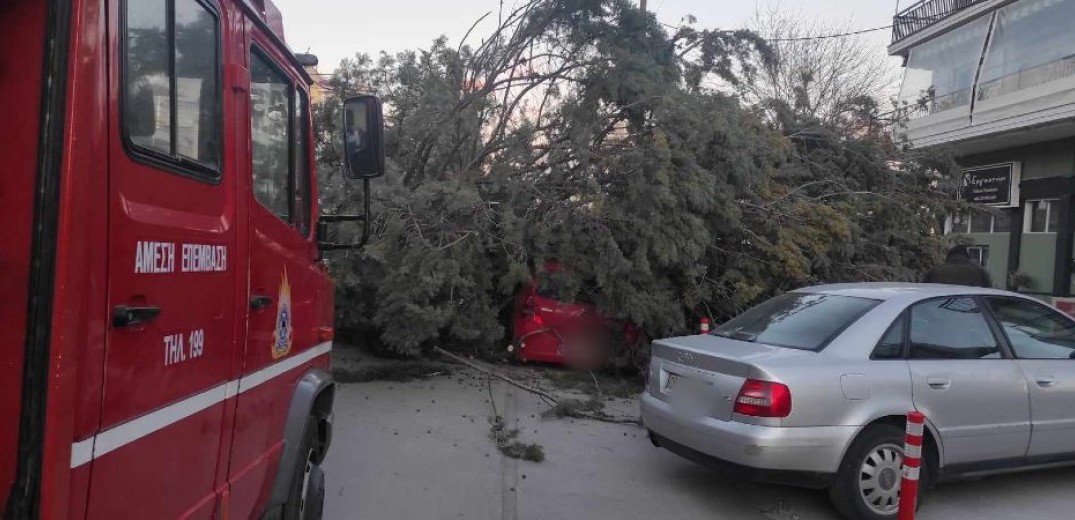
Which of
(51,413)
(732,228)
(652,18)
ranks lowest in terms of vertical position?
(51,413)

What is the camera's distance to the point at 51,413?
1.77 metres

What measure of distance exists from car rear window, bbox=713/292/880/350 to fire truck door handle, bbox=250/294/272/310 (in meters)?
3.41

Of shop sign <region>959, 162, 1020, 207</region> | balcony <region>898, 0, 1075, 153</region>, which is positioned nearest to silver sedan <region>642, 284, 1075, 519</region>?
balcony <region>898, 0, 1075, 153</region>

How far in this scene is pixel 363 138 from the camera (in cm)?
387

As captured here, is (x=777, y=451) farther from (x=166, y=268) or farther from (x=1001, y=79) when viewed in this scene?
(x=1001, y=79)

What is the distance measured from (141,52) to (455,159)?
749cm

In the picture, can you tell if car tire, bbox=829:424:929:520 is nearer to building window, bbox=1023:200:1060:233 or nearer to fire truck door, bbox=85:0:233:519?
fire truck door, bbox=85:0:233:519

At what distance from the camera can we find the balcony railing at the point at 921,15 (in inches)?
839

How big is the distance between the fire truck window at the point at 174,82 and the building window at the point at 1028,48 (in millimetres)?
18769

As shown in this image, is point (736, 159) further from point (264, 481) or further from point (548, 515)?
point (264, 481)

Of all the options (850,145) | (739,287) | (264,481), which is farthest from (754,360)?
(850,145)

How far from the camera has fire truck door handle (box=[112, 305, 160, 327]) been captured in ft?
6.50

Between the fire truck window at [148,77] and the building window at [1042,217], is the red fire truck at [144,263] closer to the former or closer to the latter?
the fire truck window at [148,77]

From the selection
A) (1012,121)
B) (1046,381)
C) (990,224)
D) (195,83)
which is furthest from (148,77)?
(990,224)
